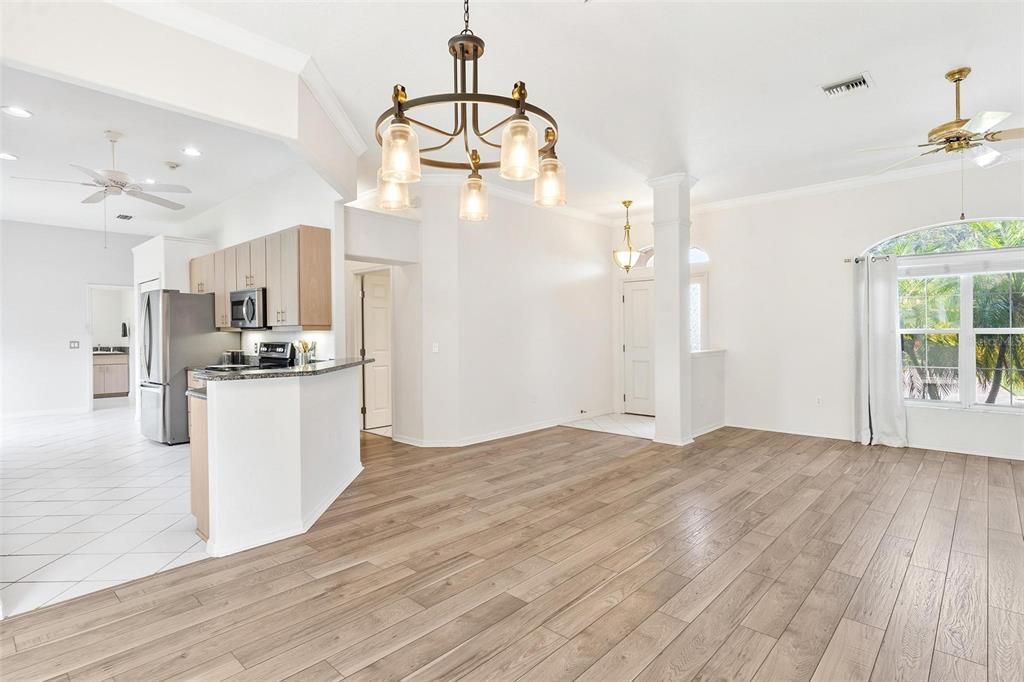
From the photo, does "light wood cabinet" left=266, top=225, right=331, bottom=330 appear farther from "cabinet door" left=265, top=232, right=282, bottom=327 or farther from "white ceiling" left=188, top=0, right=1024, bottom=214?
"white ceiling" left=188, top=0, right=1024, bottom=214

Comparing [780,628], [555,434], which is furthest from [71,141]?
[780,628]

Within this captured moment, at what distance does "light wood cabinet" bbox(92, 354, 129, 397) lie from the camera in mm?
10062

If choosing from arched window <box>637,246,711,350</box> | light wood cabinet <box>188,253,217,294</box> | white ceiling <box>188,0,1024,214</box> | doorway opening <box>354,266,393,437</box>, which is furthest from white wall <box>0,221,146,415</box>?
arched window <box>637,246,711,350</box>

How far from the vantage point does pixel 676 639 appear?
2105mm

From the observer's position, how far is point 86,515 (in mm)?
3609

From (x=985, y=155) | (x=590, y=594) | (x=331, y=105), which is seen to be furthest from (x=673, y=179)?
(x=590, y=594)

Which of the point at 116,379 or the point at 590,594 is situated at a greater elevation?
the point at 116,379

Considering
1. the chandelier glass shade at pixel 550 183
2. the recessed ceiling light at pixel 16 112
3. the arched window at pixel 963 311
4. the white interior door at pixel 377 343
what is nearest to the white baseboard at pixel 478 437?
the white interior door at pixel 377 343

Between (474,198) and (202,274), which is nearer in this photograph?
(474,198)

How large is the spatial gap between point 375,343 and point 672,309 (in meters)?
3.77

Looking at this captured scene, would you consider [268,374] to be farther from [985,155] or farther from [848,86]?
[985,155]

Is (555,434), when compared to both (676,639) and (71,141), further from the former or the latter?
(71,141)

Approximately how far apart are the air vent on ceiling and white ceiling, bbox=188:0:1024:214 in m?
0.07

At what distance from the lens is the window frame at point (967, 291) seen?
5027 millimetres
